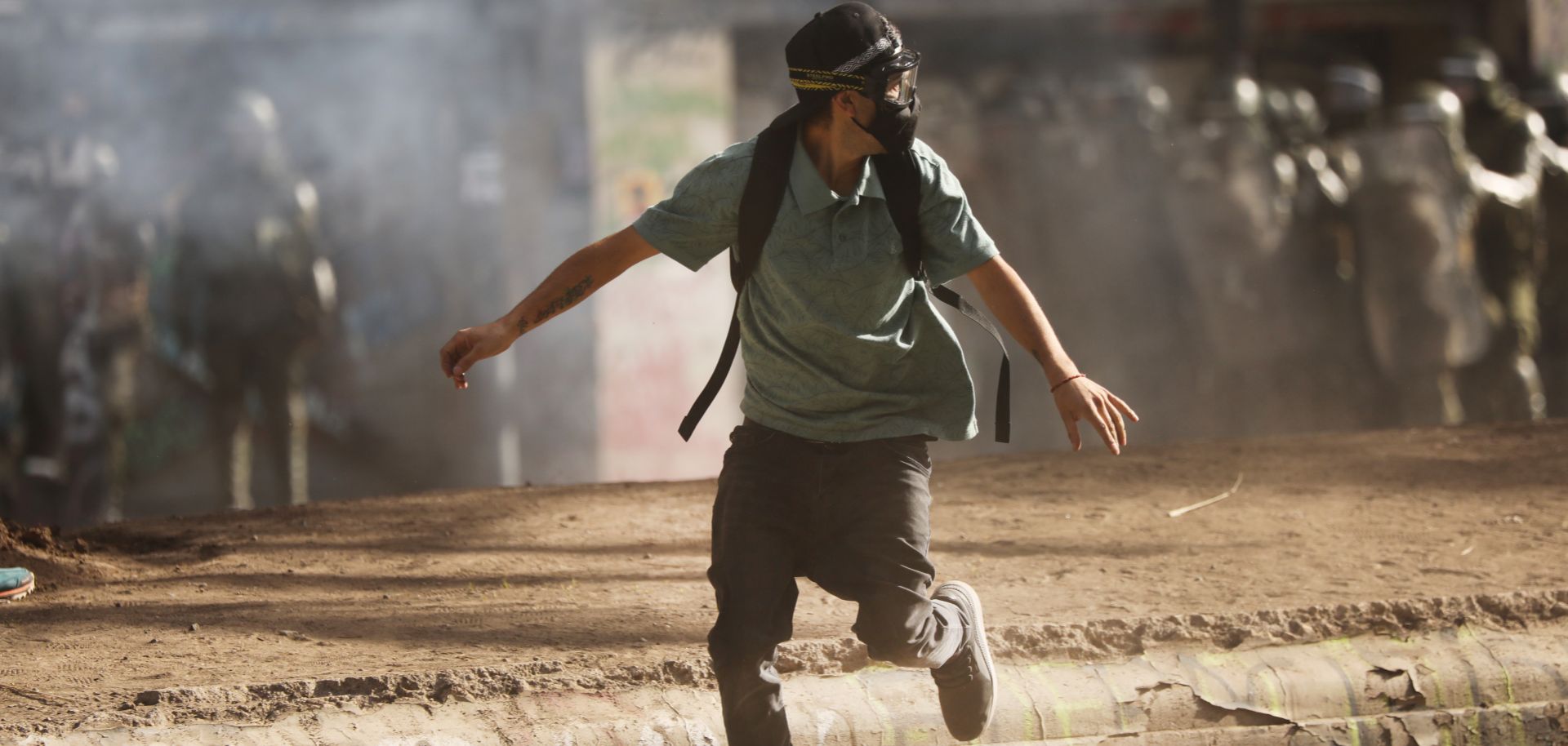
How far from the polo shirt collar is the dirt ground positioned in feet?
3.24

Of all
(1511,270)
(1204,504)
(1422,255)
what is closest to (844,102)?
(1204,504)

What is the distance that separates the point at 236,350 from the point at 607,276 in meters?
4.95

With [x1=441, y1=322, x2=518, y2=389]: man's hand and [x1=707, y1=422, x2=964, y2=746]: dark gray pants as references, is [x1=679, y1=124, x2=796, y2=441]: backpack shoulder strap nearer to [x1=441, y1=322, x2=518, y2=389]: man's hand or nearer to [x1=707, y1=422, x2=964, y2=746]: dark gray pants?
[x1=707, y1=422, x2=964, y2=746]: dark gray pants

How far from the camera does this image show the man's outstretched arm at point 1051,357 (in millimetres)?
2557

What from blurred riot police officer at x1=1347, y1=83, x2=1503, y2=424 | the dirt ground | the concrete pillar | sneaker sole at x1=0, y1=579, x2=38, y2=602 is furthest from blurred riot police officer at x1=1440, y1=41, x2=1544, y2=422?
sneaker sole at x1=0, y1=579, x2=38, y2=602

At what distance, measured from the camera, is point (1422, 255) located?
7.74 metres

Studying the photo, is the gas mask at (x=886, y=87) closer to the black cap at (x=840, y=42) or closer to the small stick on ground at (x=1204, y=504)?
the black cap at (x=840, y=42)

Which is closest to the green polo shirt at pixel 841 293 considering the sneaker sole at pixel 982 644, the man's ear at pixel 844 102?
Result: the man's ear at pixel 844 102

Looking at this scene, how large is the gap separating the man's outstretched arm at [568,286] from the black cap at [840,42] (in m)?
0.39

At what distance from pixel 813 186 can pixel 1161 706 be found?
1291 mm

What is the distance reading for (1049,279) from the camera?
887 centimetres

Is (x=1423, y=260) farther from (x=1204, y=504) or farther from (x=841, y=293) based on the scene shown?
(x=841, y=293)

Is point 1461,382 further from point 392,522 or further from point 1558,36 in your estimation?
point 392,522

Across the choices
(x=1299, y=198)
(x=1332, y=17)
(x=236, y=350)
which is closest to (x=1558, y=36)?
(x=1332, y=17)
